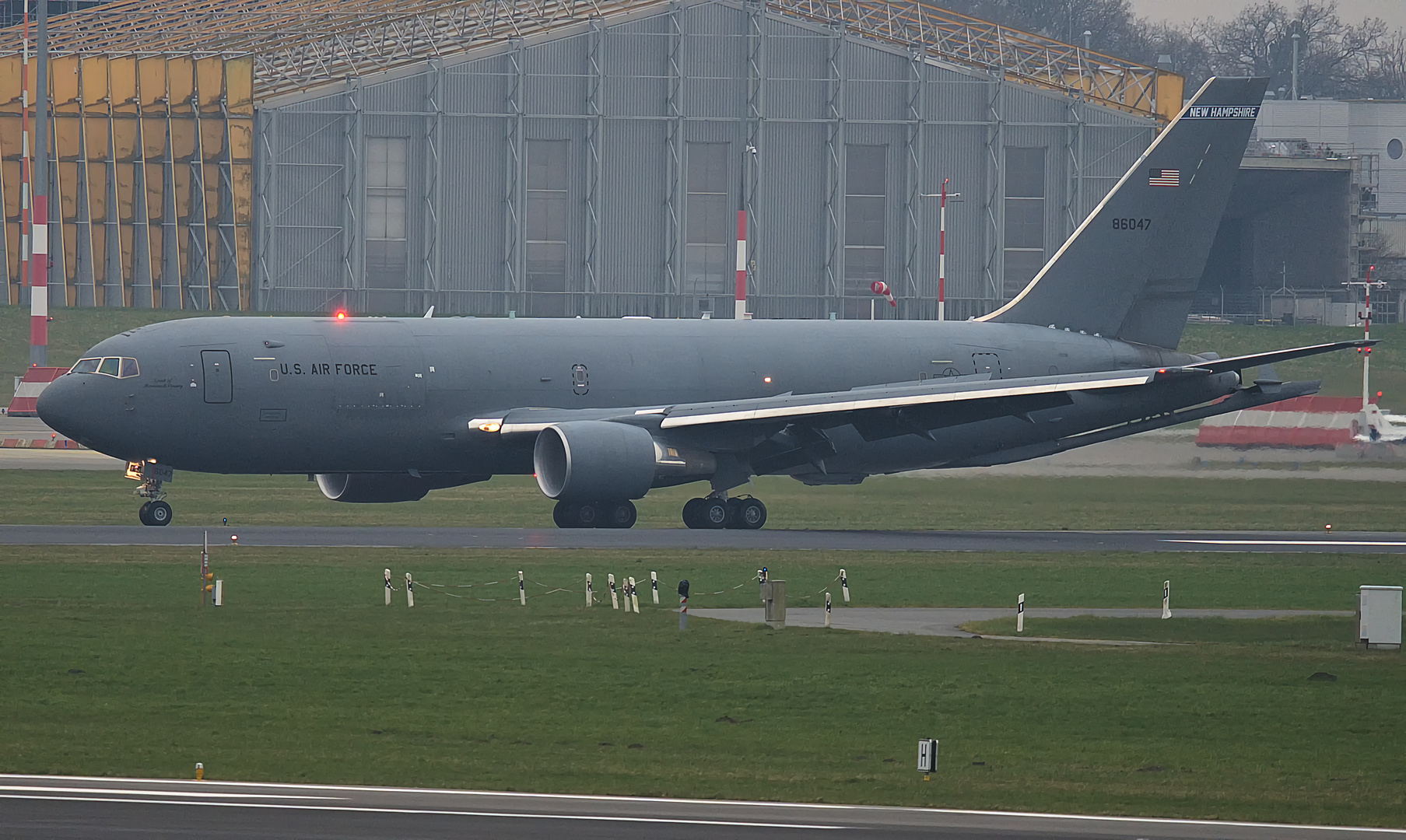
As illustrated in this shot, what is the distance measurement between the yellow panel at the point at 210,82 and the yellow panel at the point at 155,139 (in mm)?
2418

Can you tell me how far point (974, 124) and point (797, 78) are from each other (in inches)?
366

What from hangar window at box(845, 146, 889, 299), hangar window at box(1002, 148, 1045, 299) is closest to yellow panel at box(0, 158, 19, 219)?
hangar window at box(845, 146, 889, 299)

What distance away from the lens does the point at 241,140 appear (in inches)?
3748

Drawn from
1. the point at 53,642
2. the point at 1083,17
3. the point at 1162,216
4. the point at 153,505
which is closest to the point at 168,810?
the point at 53,642

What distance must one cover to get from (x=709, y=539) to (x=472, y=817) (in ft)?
85.6

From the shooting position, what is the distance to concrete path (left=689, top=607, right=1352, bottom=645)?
28141 millimetres

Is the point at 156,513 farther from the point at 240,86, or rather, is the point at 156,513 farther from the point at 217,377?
the point at 240,86

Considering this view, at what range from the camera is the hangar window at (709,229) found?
324ft

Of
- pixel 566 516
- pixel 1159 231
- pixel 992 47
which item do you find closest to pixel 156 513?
pixel 566 516

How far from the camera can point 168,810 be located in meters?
15.9

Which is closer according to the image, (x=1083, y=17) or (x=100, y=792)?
(x=100, y=792)

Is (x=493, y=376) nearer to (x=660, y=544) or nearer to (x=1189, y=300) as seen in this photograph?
(x=660, y=544)

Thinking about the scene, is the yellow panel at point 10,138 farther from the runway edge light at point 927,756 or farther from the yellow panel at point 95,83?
the runway edge light at point 927,756

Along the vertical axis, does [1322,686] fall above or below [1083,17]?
below
